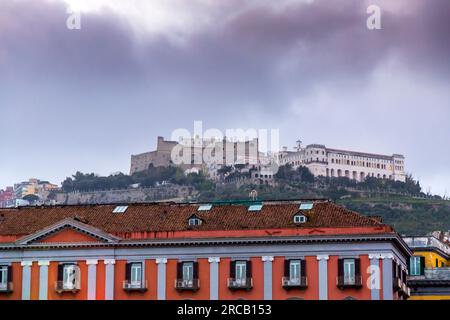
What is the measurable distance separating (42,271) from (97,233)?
164 inches

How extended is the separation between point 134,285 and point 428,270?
2134cm

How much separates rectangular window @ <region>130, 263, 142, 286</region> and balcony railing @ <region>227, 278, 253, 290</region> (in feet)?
19.2

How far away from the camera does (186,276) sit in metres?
64.9

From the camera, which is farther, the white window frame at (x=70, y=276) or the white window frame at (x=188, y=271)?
the white window frame at (x=70, y=276)

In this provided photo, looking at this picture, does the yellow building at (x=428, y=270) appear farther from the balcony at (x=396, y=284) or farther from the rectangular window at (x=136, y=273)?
the rectangular window at (x=136, y=273)

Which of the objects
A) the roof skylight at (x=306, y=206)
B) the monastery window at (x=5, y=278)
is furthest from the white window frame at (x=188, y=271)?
the monastery window at (x=5, y=278)

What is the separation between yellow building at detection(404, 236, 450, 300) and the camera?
71938 mm

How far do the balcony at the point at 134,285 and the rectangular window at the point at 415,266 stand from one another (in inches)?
808

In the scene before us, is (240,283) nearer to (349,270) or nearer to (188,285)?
(188,285)

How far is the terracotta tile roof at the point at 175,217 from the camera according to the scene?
65.4 metres

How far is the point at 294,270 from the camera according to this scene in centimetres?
6338

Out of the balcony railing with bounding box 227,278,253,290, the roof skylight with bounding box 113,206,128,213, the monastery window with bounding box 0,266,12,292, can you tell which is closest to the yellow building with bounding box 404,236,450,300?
the balcony railing with bounding box 227,278,253,290

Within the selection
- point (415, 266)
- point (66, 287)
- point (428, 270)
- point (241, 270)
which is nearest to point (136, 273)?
point (66, 287)
